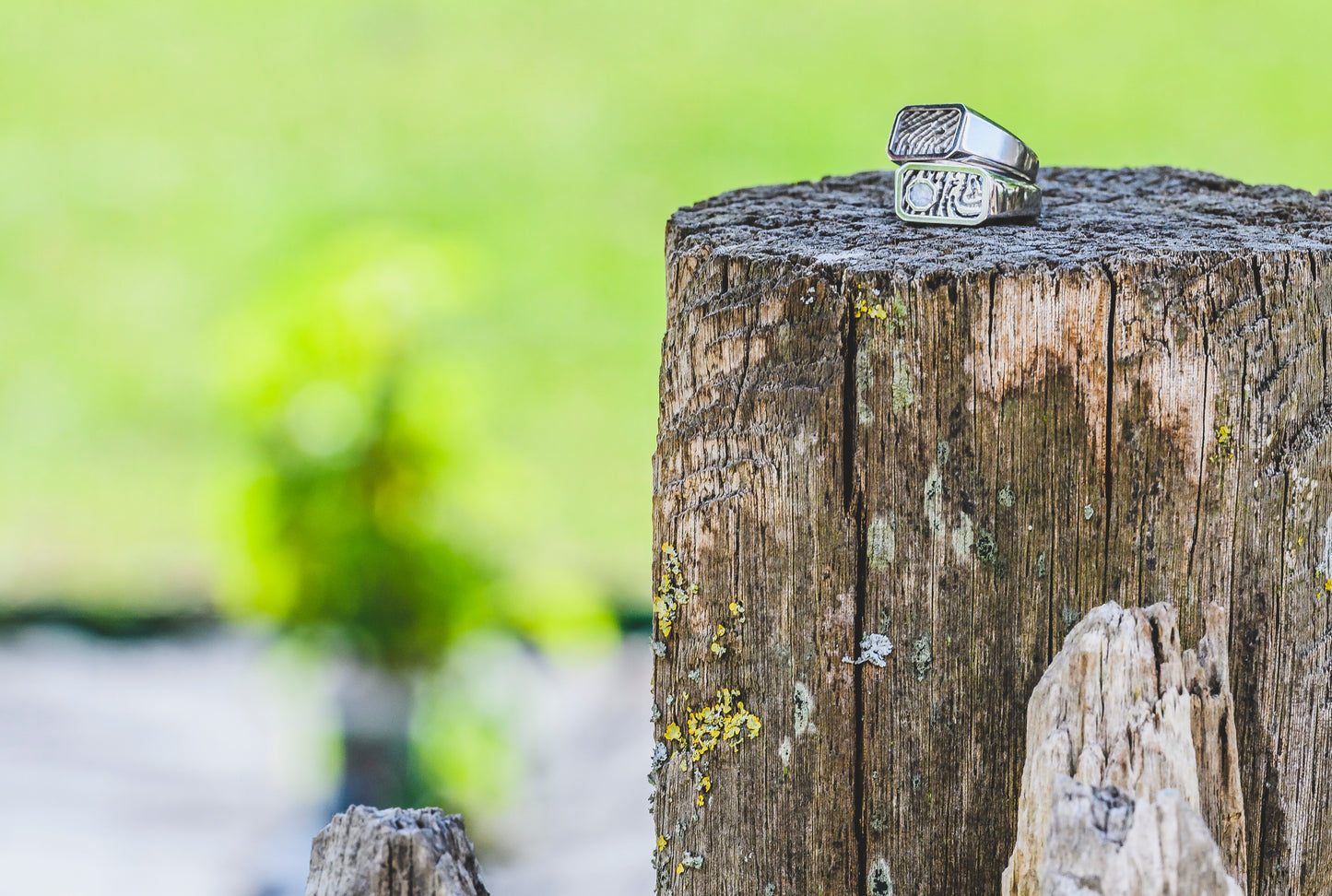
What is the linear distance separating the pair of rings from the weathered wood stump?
0.16m

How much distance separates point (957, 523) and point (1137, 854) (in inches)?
17.0

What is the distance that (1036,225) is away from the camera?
165 cm

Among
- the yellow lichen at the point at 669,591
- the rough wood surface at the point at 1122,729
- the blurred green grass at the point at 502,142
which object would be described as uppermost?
the blurred green grass at the point at 502,142

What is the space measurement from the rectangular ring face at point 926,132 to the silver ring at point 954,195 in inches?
0.8

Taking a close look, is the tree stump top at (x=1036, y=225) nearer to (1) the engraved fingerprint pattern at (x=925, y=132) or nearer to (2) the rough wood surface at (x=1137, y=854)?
(1) the engraved fingerprint pattern at (x=925, y=132)

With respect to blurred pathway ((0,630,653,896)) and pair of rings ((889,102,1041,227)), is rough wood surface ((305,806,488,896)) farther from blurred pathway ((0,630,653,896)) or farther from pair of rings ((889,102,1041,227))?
blurred pathway ((0,630,653,896))

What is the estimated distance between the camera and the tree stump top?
1.42 meters

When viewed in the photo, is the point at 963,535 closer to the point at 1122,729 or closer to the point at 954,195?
the point at 1122,729

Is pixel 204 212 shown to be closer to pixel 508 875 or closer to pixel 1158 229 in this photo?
pixel 508 875

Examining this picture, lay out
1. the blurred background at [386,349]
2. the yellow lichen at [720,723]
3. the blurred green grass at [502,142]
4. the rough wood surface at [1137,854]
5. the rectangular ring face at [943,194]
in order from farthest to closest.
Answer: the blurred green grass at [502,142] → the blurred background at [386,349] → the rectangular ring face at [943,194] → the yellow lichen at [720,723] → the rough wood surface at [1137,854]

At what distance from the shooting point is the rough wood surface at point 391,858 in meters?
1.14

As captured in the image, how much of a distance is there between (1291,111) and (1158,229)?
19.2ft

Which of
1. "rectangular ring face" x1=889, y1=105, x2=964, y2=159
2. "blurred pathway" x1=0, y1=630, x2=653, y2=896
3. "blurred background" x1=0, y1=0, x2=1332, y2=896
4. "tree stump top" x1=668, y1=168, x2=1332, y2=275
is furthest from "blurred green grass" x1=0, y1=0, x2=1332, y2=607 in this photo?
"rectangular ring face" x1=889, y1=105, x2=964, y2=159

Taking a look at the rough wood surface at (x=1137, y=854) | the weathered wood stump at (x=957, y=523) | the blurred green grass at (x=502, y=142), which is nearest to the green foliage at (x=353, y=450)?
the blurred green grass at (x=502, y=142)
